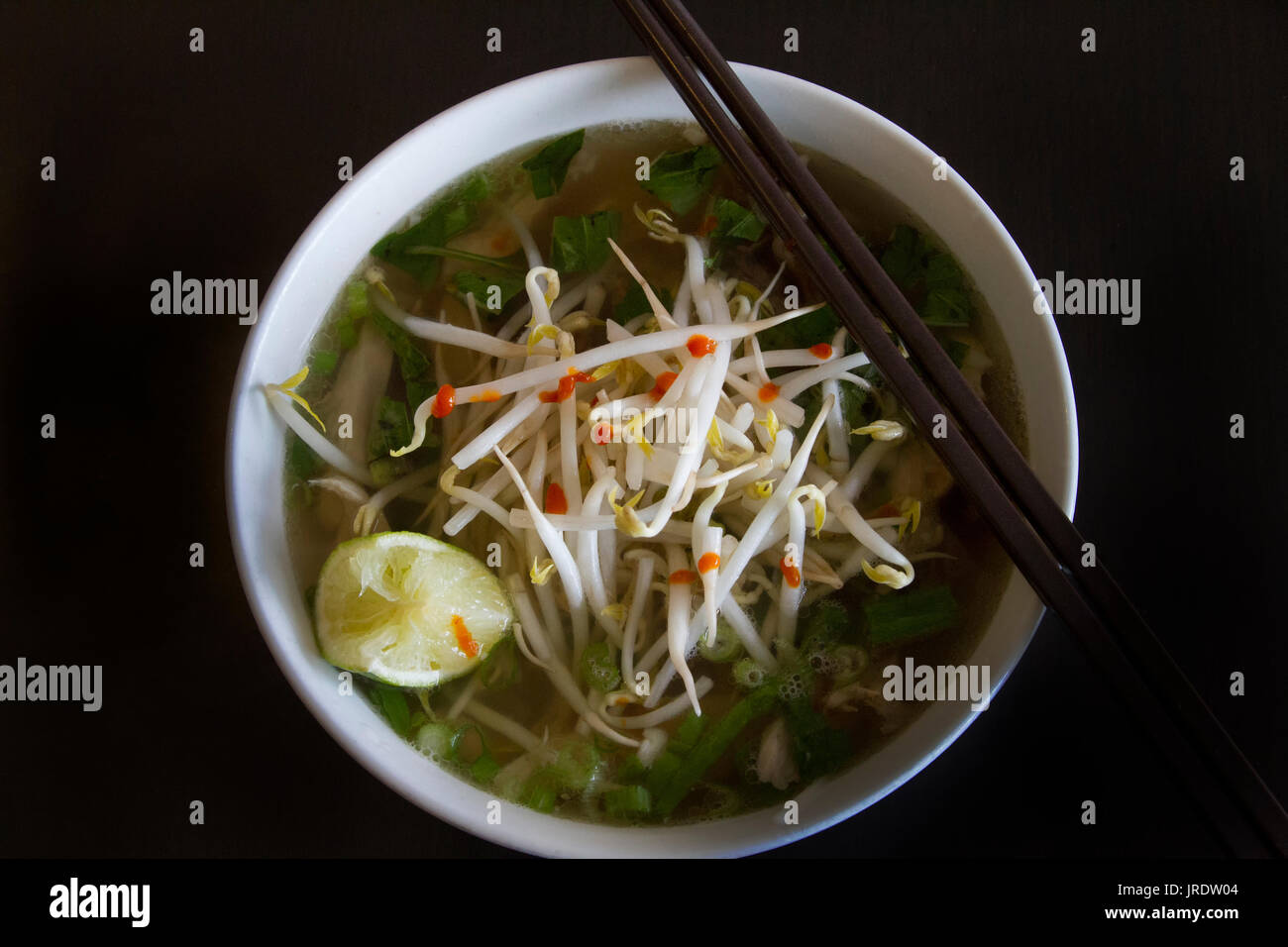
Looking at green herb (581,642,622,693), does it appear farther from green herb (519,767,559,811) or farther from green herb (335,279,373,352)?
green herb (335,279,373,352)

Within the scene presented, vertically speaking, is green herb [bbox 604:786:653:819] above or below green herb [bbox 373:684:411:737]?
below

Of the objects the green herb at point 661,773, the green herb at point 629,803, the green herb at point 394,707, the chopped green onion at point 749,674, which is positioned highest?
the chopped green onion at point 749,674

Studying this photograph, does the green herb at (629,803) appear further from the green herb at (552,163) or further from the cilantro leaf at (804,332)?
the green herb at (552,163)

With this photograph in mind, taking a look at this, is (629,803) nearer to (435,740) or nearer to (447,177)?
(435,740)

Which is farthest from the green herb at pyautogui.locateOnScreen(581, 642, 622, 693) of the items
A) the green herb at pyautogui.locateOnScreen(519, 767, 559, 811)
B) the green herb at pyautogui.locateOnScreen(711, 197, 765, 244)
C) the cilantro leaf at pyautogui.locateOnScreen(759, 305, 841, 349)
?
the green herb at pyautogui.locateOnScreen(711, 197, 765, 244)

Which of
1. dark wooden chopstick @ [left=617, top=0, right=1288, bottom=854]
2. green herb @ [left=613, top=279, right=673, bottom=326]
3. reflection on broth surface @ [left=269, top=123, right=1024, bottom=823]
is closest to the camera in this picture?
dark wooden chopstick @ [left=617, top=0, right=1288, bottom=854]

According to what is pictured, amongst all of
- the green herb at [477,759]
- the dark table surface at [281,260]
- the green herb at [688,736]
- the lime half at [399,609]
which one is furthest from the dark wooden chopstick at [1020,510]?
the green herb at [477,759]
